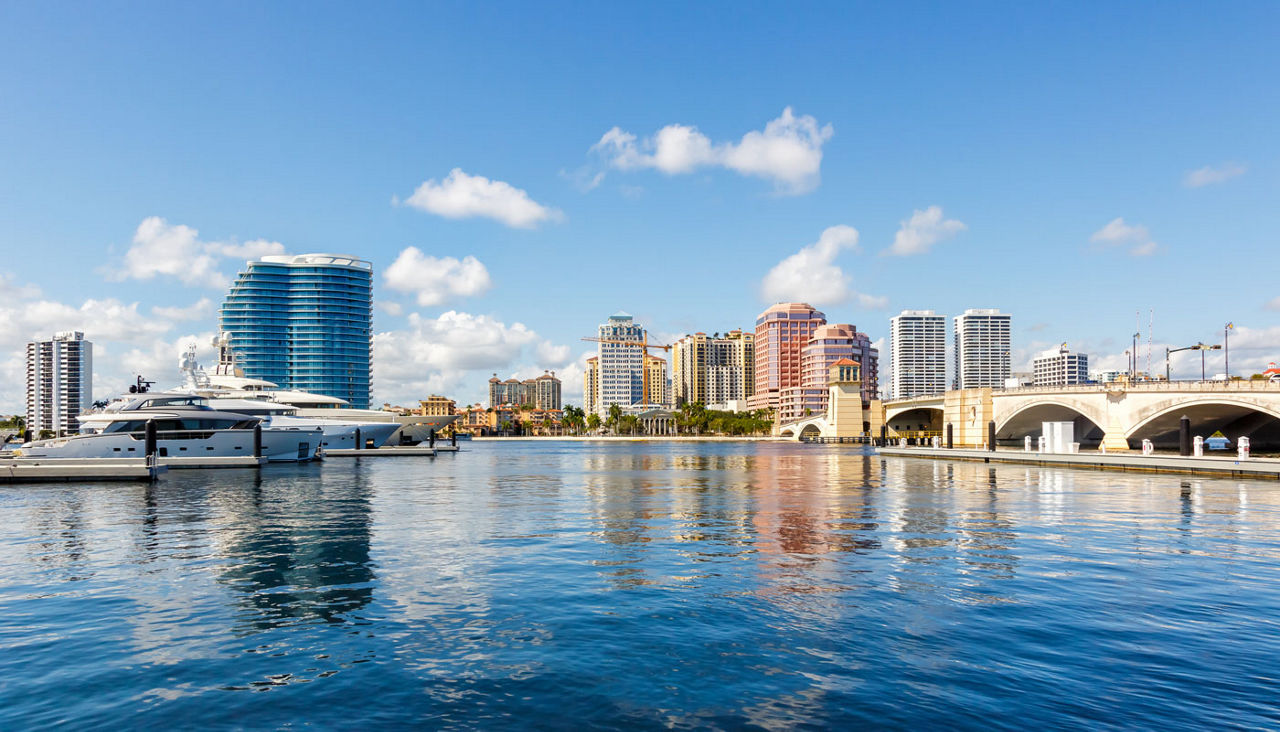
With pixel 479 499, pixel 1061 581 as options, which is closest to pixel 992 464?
pixel 479 499

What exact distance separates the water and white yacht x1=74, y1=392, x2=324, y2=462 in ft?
116

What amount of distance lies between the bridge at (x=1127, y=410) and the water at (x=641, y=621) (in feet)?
184

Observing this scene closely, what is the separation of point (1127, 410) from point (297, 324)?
166m

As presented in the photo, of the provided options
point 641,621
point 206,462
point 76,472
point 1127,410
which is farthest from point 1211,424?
point 76,472

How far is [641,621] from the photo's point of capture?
1405 cm

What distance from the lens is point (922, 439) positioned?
16288 cm

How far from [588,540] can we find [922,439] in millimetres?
153083

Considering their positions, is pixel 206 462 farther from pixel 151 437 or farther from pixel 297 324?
pixel 297 324

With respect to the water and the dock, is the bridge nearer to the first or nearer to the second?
the water

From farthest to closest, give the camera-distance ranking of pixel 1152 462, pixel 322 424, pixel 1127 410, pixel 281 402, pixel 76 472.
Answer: pixel 281 402, pixel 322 424, pixel 1127 410, pixel 1152 462, pixel 76 472

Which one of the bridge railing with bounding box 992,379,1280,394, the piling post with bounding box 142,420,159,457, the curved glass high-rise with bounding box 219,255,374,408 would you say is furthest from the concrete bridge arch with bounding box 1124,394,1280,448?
the curved glass high-rise with bounding box 219,255,374,408

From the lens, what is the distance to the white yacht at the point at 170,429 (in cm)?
6091

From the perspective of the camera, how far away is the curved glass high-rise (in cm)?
17312

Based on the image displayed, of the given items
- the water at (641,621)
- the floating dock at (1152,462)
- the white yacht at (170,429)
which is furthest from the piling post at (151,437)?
the floating dock at (1152,462)
